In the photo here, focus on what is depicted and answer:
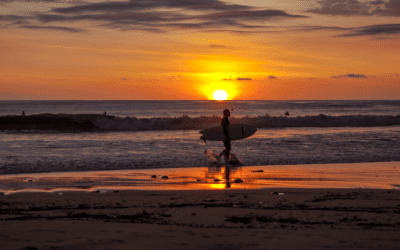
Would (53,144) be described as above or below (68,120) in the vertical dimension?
below

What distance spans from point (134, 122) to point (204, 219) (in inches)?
1185

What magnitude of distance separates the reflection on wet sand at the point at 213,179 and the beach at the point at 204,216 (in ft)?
0.32

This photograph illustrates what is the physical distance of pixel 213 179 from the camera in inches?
411

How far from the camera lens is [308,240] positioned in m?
4.89

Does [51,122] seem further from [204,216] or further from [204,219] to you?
[204,219]

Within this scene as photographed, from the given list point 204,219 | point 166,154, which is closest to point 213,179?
point 204,219

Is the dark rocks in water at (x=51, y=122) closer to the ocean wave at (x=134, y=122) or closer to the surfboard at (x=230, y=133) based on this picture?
the ocean wave at (x=134, y=122)

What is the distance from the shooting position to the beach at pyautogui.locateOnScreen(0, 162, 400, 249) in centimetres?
485

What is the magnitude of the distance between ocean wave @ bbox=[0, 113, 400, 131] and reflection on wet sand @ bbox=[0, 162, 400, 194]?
19.4 metres

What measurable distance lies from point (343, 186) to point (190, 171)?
464 centimetres

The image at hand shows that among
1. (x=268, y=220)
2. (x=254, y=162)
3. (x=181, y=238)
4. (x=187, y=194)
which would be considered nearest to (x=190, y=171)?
(x=254, y=162)

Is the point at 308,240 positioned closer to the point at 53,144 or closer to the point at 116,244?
the point at 116,244

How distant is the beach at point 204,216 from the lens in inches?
191

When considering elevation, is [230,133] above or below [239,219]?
above
